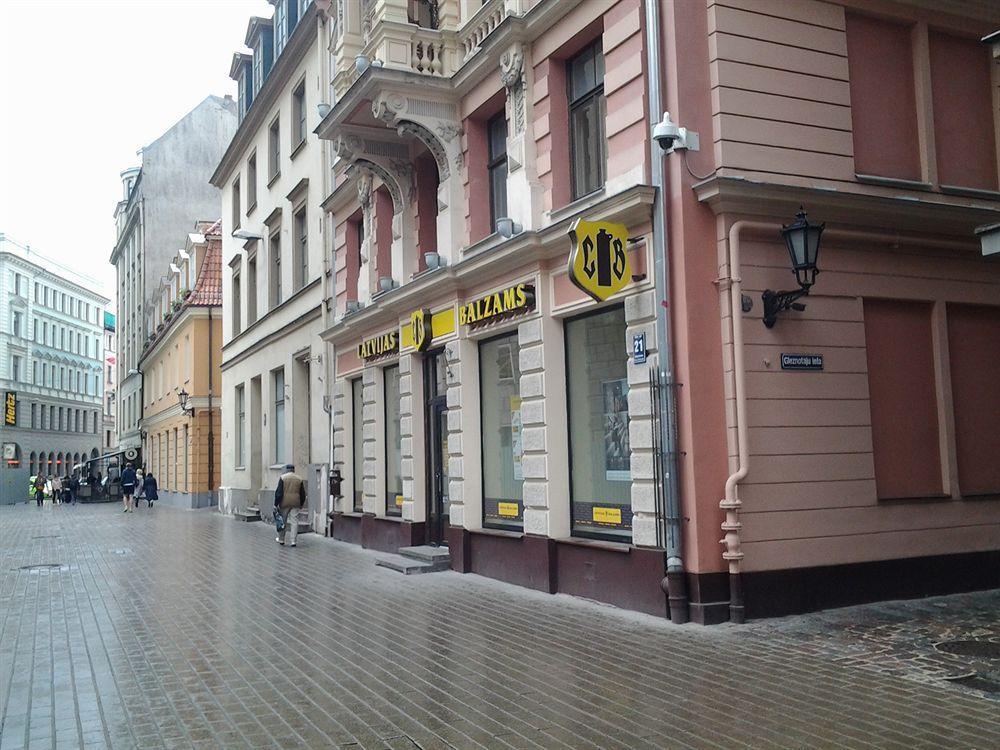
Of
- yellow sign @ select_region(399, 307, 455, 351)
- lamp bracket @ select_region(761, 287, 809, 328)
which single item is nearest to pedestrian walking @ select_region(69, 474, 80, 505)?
yellow sign @ select_region(399, 307, 455, 351)

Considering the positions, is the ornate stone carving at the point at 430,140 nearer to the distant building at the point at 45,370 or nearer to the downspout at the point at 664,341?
the downspout at the point at 664,341

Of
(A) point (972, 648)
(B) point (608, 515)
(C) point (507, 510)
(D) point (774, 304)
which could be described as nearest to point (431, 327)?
(C) point (507, 510)

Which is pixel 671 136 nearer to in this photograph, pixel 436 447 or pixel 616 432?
pixel 616 432

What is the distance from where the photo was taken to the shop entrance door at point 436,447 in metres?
14.6

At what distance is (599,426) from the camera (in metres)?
10.9

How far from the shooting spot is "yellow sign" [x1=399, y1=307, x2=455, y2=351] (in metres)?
14.0

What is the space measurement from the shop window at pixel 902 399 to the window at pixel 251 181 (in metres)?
21.1

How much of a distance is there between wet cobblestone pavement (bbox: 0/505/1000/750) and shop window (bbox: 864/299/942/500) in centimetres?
137

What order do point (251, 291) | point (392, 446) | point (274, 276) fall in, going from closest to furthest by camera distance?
point (392, 446), point (274, 276), point (251, 291)

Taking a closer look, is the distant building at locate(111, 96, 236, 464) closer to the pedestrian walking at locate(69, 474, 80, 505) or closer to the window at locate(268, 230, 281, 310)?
the pedestrian walking at locate(69, 474, 80, 505)

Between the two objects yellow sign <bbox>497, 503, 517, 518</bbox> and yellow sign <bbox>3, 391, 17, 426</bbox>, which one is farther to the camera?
yellow sign <bbox>3, 391, 17, 426</bbox>

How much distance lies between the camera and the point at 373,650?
329 inches

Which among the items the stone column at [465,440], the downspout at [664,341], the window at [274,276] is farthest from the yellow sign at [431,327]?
the window at [274,276]

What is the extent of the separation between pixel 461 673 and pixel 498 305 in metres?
5.81
